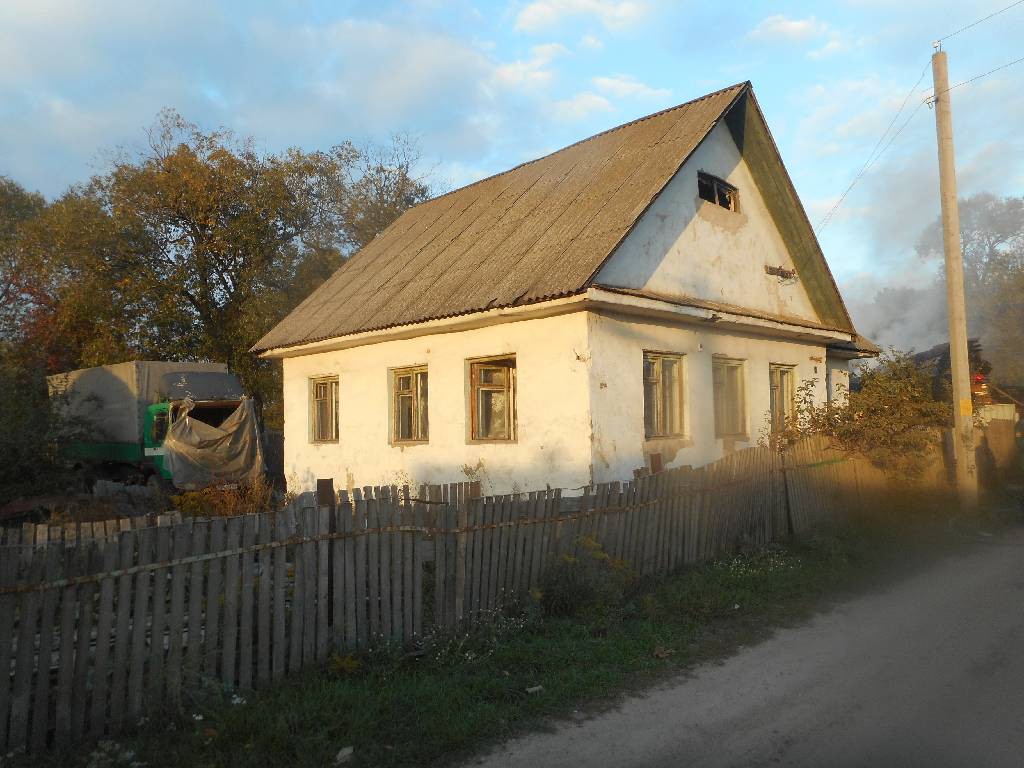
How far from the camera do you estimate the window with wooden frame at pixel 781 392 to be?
47.9 feet

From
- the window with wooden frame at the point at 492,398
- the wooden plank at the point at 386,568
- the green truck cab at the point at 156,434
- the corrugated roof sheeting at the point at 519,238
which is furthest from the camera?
the green truck cab at the point at 156,434

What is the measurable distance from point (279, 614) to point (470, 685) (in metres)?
1.35

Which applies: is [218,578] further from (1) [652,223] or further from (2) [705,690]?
(1) [652,223]

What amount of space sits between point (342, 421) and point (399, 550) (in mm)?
8759

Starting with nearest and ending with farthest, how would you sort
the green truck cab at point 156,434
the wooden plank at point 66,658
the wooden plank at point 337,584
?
the wooden plank at point 66,658, the wooden plank at point 337,584, the green truck cab at point 156,434

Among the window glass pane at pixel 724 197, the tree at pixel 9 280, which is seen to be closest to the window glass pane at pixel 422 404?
the window glass pane at pixel 724 197

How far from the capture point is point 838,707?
15.9ft

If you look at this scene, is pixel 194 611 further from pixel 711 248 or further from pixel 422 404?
pixel 711 248

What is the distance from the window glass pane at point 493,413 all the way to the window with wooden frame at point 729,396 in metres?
3.79

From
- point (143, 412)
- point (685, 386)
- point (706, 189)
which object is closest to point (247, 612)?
point (685, 386)

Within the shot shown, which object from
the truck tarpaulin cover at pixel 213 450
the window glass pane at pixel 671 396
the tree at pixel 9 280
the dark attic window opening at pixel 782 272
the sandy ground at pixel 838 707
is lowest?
the sandy ground at pixel 838 707

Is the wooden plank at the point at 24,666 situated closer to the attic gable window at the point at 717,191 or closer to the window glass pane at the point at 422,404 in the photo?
Answer: the window glass pane at the point at 422,404

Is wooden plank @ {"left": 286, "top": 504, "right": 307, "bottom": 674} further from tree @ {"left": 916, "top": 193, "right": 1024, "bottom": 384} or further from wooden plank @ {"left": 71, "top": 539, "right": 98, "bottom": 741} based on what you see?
tree @ {"left": 916, "top": 193, "right": 1024, "bottom": 384}

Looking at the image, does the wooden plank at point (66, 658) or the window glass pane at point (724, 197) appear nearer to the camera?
the wooden plank at point (66, 658)
